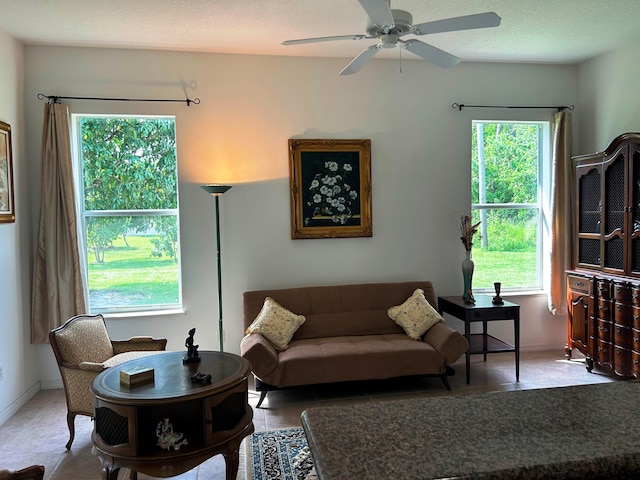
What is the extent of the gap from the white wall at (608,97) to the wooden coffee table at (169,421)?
166 inches

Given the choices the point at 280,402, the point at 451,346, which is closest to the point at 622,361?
the point at 451,346

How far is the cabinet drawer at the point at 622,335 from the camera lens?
3689mm

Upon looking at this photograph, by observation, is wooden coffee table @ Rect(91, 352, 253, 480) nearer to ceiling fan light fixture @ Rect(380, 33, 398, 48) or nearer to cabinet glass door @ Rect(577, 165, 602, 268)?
ceiling fan light fixture @ Rect(380, 33, 398, 48)

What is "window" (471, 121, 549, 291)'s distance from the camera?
4.77 m

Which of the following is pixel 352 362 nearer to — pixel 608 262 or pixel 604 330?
pixel 604 330

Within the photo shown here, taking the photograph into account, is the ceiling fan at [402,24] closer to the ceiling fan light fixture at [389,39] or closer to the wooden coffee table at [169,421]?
the ceiling fan light fixture at [389,39]

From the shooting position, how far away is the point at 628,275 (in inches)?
149

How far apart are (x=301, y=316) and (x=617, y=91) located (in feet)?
12.1

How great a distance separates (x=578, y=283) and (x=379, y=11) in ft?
11.0

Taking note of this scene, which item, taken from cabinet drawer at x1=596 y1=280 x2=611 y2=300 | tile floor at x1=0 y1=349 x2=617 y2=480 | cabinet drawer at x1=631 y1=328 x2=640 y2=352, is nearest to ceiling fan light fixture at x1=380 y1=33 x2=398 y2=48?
tile floor at x1=0 y1=349 x2=617 y2=480

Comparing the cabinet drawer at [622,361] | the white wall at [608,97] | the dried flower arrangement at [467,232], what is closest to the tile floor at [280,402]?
the cabinet drawer at [622,361]

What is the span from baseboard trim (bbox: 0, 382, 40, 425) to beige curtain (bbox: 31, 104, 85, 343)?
0.42 meters

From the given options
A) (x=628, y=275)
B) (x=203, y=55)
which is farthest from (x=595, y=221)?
(x=203, y=55)

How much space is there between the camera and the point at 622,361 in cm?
374
